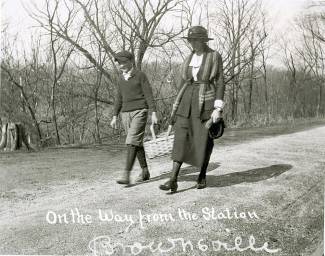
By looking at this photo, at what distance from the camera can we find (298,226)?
4273 mm

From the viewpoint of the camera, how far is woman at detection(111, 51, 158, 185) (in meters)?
5.26

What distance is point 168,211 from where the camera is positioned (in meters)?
4.38

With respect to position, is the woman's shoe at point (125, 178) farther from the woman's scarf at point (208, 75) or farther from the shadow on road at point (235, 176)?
the woman's scarf at point (208, 75)

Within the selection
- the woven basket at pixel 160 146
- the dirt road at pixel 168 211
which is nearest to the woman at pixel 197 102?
the dirt road at pixel 168 211

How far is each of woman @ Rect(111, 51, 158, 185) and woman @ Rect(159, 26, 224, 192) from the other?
0.39 m

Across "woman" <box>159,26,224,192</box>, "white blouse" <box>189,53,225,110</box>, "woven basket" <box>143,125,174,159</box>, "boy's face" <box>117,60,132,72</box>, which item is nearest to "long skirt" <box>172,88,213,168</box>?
"woman" <box>159,26,224,192</box>

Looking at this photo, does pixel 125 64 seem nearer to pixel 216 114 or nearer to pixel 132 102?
pixel 132 102

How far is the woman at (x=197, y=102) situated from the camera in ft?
15.8

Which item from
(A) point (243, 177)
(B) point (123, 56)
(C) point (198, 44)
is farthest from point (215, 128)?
(B) point (123, 56)

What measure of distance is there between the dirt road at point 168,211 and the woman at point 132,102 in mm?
419

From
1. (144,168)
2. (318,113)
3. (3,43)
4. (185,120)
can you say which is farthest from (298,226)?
(3,43)

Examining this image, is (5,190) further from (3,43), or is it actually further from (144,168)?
(3,43)

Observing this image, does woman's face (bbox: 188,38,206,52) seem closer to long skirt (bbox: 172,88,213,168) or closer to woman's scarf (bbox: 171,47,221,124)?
woman's scarf (bbox: 171,47,221,124)

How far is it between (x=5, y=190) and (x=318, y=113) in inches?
268
